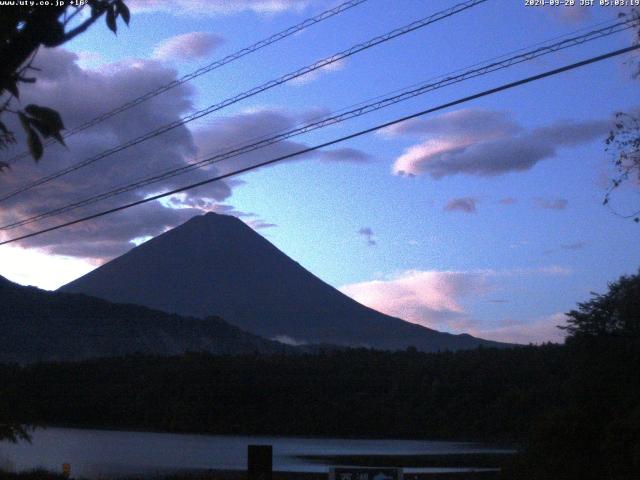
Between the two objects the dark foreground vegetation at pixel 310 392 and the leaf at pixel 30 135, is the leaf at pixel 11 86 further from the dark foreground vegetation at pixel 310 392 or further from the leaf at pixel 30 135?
the dark foreground vegetation at pixel 310 392

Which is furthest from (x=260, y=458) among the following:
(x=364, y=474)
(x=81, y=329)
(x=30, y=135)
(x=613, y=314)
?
(x=81, y=329)

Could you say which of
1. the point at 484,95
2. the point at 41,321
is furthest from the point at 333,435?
the point at 484,95

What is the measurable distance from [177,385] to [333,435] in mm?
18026

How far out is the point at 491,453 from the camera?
54500 mm

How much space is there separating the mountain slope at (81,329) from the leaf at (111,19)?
109683mm

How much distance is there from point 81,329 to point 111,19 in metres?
127

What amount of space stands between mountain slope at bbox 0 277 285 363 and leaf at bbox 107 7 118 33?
360 ft

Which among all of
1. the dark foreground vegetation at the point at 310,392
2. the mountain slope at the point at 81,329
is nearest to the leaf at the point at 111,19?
the dark foreground vegetation at the point at 310,392

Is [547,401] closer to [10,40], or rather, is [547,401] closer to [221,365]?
[221,365]

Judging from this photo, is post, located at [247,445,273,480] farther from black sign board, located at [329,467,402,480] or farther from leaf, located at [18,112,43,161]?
leaf, located at [18,112,43,161]

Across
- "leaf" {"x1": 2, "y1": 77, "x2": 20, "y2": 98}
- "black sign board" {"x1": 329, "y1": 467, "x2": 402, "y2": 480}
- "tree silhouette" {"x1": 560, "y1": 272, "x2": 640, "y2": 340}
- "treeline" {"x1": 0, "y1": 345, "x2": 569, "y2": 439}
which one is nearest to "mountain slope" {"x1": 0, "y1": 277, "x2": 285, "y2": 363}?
"treeline" {"x1": 0, "y1": 345, "x2": 569, "y2": 439}

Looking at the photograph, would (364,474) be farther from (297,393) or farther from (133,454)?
(297,393)

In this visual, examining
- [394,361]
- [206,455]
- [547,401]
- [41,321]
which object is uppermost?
[41,321]

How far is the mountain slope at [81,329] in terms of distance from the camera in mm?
115312
